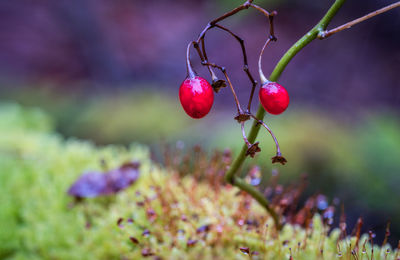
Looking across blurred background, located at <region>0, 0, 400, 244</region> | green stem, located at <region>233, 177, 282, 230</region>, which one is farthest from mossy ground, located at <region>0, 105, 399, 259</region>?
blurred background, located at <region>0, 0, 400, 244</region>

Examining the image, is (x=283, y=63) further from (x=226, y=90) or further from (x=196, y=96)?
(x=226, y=90)

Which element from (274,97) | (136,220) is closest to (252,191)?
(274,97)

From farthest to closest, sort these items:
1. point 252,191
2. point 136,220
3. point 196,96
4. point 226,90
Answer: point 226,90 → point 136,220 → point 252,191 → point 196,96

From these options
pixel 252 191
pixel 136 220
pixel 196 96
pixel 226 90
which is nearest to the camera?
pixel 196 96

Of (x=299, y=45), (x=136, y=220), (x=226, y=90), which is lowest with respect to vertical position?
(x=136, y=220)

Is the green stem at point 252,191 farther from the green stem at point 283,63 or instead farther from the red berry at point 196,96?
the red berry at point 196,96

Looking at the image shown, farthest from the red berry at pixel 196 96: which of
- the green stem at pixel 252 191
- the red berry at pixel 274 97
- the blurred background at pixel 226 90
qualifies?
the blurred background at pixel 226 90
